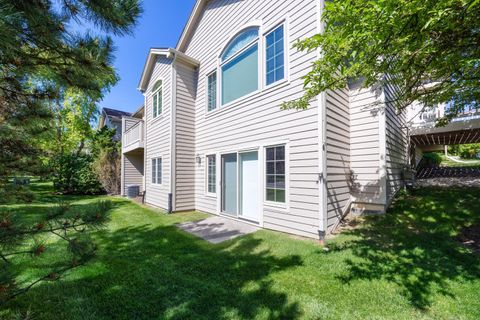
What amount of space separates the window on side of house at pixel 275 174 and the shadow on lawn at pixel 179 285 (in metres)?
1.37

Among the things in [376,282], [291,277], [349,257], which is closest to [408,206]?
[349,257]

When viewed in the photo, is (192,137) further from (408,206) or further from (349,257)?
(408,206)

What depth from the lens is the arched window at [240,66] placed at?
6.51 metres

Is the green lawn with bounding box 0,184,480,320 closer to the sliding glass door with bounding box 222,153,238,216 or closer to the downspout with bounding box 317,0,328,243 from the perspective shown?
the downspout with bounding box 317,0,328,243

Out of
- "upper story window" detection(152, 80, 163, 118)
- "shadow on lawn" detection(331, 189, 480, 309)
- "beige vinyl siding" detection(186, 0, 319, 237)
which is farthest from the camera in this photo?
"upper story window" detection(152, 80, 163, 118)

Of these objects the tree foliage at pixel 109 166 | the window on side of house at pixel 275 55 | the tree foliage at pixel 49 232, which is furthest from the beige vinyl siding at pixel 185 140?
the tree foliage at pixel 109 166

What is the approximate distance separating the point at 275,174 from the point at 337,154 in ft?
5.44

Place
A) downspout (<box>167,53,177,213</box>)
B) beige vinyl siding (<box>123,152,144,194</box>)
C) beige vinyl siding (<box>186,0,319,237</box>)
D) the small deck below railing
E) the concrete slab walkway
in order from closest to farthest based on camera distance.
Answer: beige vinyl siding (<box>186,0,319,237</box>)
the concrete slab walkway
downspout (<box>167,53,177,213</box>)
the small deck below railing
beige vinyl siding (<box>123,152,144,194</box>)

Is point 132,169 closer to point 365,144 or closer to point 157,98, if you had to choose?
point 157,98

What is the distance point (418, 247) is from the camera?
3.96 meters

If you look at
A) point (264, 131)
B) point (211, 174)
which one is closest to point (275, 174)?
point (264, 131)

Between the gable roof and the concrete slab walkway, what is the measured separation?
8.15 meters

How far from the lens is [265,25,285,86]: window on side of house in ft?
18.6

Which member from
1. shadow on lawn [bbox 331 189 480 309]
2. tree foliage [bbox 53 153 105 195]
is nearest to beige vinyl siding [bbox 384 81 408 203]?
shadow on lawn [bbox 331 189 480 309]
